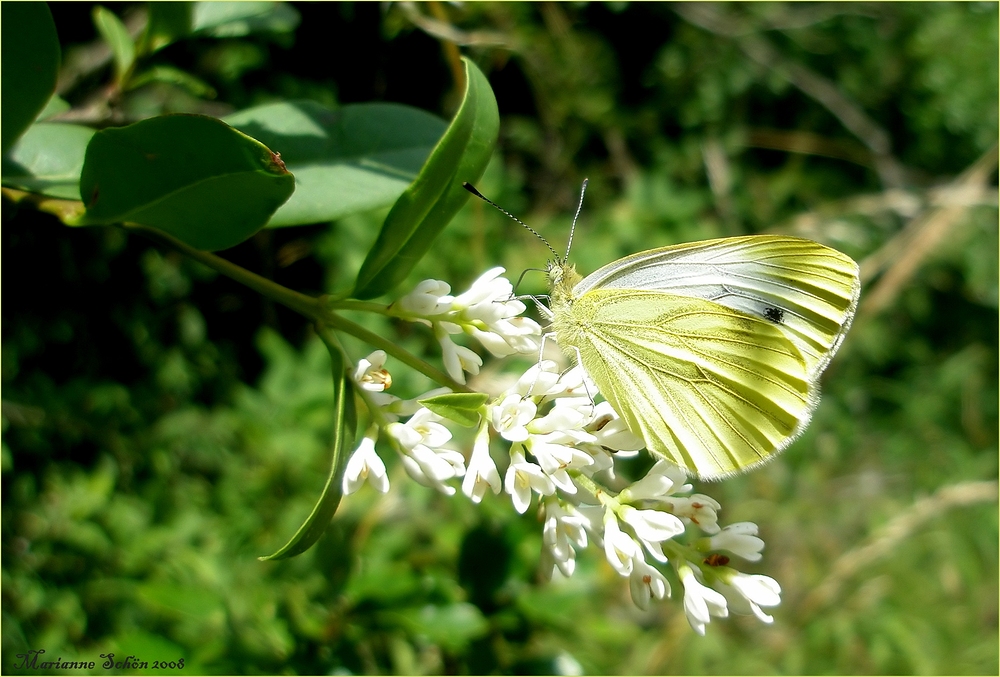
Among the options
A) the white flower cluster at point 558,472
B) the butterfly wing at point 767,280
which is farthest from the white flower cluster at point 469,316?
the butterfly wing at point 767,280

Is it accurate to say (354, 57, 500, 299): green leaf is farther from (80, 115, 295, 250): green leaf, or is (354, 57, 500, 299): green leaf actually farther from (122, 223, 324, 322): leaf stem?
(80, 115, 295, 250): green leaf

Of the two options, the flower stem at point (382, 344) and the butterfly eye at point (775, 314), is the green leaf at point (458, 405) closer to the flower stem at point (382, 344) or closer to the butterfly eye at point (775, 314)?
the flower stem at point (382, 344)

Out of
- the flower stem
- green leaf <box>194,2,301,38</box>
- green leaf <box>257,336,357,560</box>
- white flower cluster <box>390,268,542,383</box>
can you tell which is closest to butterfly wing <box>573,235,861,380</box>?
white flower cluster <box>390,268,542,383</box>

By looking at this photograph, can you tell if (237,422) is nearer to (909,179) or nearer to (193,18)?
(193,18)

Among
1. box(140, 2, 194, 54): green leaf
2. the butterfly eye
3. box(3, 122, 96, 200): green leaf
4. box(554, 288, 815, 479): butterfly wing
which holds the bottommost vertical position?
box(554, 288, 815, 479): butterfly wing

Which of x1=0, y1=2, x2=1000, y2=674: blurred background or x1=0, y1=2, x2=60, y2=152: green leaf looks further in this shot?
x1=0, y1=2, x2=1000, y2=674: blurred background

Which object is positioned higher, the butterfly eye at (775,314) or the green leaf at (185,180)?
the green leaf at (185,180)

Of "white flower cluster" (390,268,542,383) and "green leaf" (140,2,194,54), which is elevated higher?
"green leaf" (140,2,194,54)
